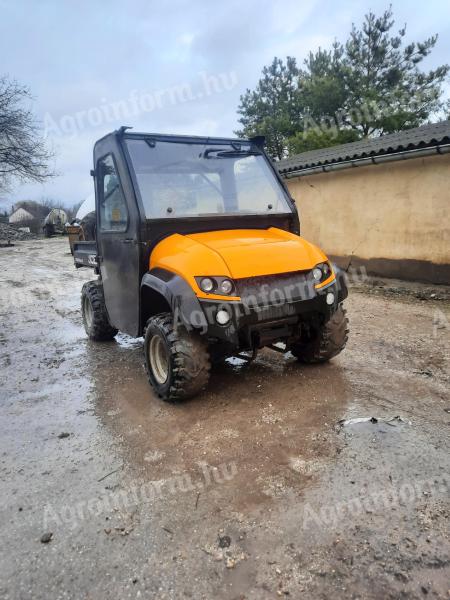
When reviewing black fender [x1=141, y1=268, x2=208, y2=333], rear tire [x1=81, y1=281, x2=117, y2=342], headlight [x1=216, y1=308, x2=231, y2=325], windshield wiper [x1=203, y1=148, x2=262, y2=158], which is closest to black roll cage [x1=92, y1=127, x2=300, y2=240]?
windshield wiper [x1=203, y1=148, x2=262, y2=158]

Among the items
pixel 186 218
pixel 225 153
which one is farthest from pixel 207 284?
pixel 225 153

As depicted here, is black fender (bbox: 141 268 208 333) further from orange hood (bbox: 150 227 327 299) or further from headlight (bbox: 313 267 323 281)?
headlight (bbox: 313 267 323 281)

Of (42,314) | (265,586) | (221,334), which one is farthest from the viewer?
(42,314)

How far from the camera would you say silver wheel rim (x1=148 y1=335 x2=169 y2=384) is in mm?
3689

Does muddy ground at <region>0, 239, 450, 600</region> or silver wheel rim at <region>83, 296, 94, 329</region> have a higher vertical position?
silver wheel rim at <region>83, 296, 94, 329</region>

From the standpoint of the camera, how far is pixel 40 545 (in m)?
2.18

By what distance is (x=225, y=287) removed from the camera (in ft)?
10.4

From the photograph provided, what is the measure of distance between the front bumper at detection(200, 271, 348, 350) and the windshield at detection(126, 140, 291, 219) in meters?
1.07

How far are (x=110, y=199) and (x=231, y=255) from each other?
1713 millimetres

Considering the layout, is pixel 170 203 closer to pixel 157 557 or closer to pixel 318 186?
pixel 157 557

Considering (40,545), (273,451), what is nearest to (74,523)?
(40,545)

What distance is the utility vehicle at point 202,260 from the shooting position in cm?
321

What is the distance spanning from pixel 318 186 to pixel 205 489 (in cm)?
923

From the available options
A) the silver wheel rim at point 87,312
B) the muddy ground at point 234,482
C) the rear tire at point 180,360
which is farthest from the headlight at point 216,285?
the silver wheel rim at point 87,312
